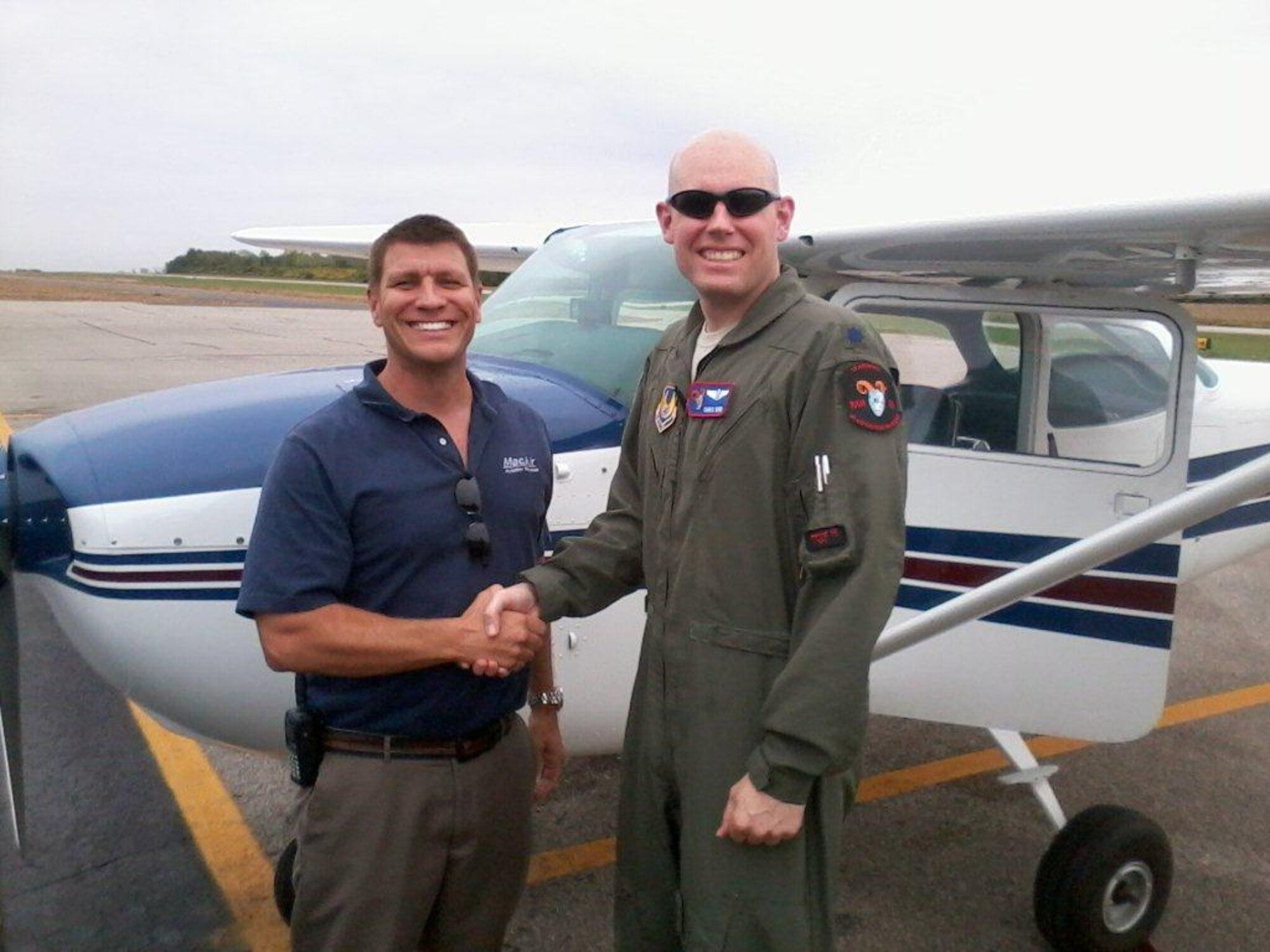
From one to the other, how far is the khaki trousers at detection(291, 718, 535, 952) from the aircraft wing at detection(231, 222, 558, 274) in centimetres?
285

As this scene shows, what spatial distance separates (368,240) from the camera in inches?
236

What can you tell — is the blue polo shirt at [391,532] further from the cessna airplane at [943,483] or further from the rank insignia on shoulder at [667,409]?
the cessna airplane at [943,483]

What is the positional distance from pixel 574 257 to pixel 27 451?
5.68 feet

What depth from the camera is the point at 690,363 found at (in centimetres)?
180

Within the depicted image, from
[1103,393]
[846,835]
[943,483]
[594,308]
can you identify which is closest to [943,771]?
[846,835]

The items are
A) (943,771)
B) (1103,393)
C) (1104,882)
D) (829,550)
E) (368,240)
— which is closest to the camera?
(829,550)

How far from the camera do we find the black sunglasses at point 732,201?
1.67 meters

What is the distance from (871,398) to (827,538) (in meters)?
0.22

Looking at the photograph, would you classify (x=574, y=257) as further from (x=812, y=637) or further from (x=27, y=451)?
(x=812, y=637)

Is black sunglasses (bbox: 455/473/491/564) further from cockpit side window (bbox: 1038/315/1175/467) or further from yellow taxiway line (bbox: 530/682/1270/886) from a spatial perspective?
cockpit side window (bbox: 1038/315/1175/467)

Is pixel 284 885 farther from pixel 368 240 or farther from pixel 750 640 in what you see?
pixel 368 240

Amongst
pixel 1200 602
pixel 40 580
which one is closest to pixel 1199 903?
pixel 40 580

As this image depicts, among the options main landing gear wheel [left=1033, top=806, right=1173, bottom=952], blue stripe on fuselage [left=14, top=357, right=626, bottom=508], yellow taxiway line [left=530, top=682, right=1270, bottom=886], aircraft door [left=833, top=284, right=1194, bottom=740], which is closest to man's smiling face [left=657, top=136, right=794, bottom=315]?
blue stripe on fuselage [left=14, top=357, right=626, bottom=508]

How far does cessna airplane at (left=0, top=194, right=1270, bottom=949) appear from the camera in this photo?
229cm
